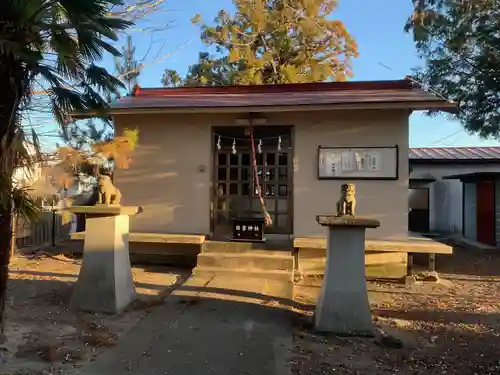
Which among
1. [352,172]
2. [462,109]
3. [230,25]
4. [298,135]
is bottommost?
[352,172]

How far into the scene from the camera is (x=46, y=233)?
12797mm

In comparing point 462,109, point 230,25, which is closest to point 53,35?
point 462,109

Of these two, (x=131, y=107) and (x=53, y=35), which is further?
(x=131, y=107)

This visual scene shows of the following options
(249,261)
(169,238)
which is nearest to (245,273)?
(249,261)

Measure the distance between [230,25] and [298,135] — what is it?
1350cm

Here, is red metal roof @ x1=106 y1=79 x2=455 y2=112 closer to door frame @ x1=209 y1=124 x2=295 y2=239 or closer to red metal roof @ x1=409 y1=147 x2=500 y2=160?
door frame @ x1=209 y1=124 x2=295 y2=239

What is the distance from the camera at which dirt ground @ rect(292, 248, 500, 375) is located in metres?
4.23

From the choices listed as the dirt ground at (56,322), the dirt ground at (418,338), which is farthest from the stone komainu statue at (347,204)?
the dirt ground at (56,322)

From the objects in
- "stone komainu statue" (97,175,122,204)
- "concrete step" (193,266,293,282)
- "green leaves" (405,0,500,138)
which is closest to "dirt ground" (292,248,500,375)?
"concrete step" (193,266,293,282)

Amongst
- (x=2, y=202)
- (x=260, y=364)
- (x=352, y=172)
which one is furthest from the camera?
(x=352, y=172)

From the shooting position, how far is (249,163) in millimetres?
9281

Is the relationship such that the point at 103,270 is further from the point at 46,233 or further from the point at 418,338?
the point at 46,233

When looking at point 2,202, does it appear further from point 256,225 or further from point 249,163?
point 249,163

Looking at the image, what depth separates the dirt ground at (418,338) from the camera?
13.9 feet
